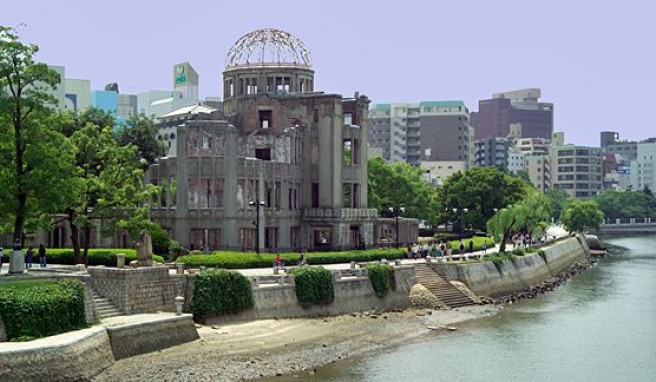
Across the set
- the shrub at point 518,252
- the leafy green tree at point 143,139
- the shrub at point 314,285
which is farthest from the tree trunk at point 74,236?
the leafy green tree at point 143,139

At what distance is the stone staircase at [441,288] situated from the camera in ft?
224

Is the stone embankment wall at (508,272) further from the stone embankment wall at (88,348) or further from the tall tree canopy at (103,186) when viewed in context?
the stone embankment wall at (88,348)

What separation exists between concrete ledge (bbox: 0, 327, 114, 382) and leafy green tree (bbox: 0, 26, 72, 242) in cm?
983

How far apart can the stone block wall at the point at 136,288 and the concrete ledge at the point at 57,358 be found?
602 cm

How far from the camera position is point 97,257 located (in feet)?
202

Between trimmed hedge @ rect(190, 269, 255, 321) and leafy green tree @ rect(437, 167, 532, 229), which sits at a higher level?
leafy green tree @ rect(437, 167, 532, 229)

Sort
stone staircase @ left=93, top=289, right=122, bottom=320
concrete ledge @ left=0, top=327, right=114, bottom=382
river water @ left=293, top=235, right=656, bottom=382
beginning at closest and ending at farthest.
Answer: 1. concrete ledge @ left=0, top=327, right=114, bottom=382
2. river water @ left=293, top=235, right=656, bottom=382
3. stone staircase @ left=93, top=289, right=122, bottom=320

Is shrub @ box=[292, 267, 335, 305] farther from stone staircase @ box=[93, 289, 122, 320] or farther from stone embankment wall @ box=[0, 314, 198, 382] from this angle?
stone staircase @ box=[93, 289, 122, 320]

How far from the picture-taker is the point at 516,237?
11281 centimetres

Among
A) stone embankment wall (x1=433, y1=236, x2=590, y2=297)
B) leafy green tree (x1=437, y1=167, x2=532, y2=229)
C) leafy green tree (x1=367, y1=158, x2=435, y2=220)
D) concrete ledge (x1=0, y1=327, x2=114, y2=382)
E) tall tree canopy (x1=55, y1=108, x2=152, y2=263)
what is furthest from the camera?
leafy green tree (x1=437, y1=167, x2=532, y2=229)

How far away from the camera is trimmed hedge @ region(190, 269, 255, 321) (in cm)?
5200

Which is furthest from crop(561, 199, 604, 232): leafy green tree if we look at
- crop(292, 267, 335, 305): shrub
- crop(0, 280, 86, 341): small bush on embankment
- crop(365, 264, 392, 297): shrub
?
crop(0, 280, 86, 341): small bush on embankment

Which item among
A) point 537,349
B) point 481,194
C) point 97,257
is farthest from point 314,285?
point 481,194

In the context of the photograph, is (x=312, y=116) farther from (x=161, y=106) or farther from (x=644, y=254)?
(x=161, y=106)
